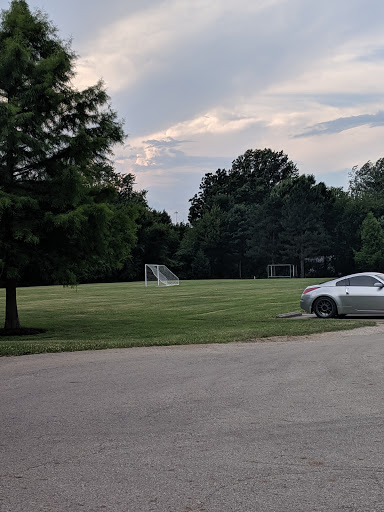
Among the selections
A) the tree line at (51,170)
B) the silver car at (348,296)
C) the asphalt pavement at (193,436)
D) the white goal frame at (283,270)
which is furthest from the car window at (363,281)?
the white goal frame at (283,270)

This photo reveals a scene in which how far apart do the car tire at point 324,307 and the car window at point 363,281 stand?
0.90 meters

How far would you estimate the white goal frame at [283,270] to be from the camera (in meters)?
86.3

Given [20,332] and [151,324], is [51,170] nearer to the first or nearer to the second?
[20,332]

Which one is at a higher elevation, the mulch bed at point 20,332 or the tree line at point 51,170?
the tree line at point 51,170

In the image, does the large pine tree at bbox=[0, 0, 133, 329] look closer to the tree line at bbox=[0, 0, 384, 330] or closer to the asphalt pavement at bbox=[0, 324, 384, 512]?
the tree line at bbox=[0, 0, 384, 330]

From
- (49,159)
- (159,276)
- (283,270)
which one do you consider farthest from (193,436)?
(283,270)

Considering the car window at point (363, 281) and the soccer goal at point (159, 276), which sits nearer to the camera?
the car window at point (363, 281)

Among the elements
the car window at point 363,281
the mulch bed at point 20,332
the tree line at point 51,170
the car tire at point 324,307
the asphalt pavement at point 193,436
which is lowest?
the mulch bed at point 20,332

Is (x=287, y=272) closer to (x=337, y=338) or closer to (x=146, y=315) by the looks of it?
(x=146, y=315)

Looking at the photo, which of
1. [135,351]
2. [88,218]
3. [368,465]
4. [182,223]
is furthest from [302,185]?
[368,465]

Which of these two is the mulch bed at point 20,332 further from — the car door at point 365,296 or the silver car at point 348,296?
the car door at point 365,296

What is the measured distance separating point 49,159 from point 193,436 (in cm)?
1436

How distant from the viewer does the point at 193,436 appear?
5.77 metres

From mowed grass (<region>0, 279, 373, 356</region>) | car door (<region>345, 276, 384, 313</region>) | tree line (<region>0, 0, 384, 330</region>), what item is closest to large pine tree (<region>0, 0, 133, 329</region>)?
tree line (<region>0, 0, 384, 330</region>)
